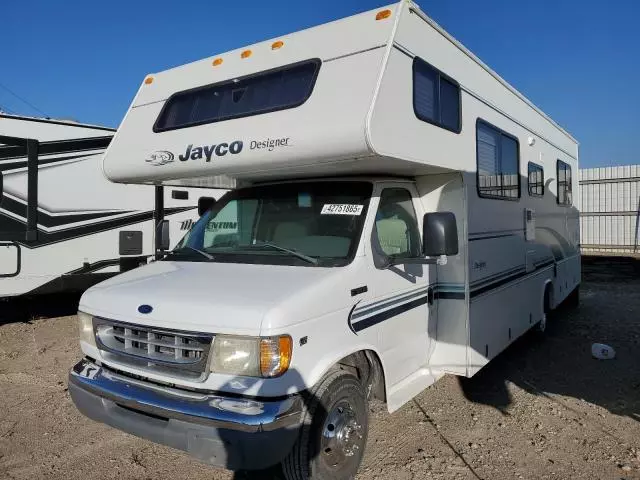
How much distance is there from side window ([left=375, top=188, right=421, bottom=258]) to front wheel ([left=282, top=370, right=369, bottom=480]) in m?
1.11

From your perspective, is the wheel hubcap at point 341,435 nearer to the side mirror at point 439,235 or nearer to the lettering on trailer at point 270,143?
the side mirror at point 439,235

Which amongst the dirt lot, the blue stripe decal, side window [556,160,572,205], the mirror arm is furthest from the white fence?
the mirror arm

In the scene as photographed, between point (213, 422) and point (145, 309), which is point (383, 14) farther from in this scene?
point (213, 422)

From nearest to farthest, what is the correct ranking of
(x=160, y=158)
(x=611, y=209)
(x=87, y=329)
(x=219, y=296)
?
(x=219, y=296), (x=87, y=329), (x=160, y=158), (x=611, y=209)

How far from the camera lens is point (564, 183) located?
824cm

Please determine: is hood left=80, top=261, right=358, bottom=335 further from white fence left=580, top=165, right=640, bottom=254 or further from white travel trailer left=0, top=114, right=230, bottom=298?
white fence left=580, top=165, right=640, bottom=254

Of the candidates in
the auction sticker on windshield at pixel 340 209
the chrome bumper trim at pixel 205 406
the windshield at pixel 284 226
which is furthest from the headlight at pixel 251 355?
the auction sticker on windshield at pixel 340 209

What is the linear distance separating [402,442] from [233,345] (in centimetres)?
201

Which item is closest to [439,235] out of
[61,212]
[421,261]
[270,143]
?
[421,261]

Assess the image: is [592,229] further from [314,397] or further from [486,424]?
[314,397]

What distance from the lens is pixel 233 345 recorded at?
290 centimetres

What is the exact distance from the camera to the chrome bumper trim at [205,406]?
2791 mm

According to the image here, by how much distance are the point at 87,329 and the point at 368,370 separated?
6.61 ft

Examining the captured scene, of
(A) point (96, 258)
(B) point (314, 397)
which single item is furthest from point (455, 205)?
(A) point (96, 258)
